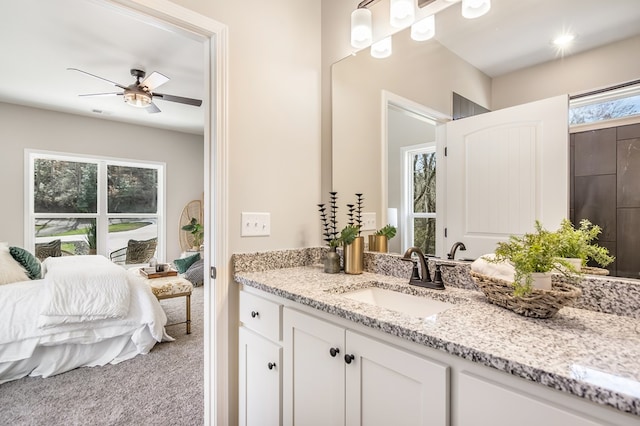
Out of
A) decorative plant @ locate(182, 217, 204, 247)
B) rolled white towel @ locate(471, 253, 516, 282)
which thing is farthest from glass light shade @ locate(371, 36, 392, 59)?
decorative plant @ locate(182, 217, 204, 247)

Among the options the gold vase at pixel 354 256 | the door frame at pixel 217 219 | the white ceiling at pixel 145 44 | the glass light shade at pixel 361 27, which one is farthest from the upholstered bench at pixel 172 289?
the glass light shade at pixel 361 27

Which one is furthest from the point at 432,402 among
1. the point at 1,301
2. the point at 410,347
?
the point at 1,301

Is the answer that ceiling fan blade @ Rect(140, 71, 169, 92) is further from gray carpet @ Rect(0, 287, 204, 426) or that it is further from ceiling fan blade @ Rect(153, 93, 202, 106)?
gray carpet @ Rect(0, 287, 204, 426)

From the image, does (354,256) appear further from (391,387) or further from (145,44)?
(145,44)

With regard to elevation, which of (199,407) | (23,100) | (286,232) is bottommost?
(199,407)

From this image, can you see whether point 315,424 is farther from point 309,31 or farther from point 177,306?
point 177,306

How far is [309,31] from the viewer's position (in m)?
1.85

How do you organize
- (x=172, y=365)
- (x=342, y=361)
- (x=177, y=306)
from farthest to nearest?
(x=177, y=306) → (x=172, y=365) → (x=342, y=361)

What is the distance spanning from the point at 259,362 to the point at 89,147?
496cm

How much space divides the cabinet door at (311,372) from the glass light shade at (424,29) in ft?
4.35

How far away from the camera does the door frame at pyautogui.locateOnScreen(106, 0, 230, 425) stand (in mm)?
1479

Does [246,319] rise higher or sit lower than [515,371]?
lower

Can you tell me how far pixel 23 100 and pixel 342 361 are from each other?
523cm

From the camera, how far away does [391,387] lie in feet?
2.84
